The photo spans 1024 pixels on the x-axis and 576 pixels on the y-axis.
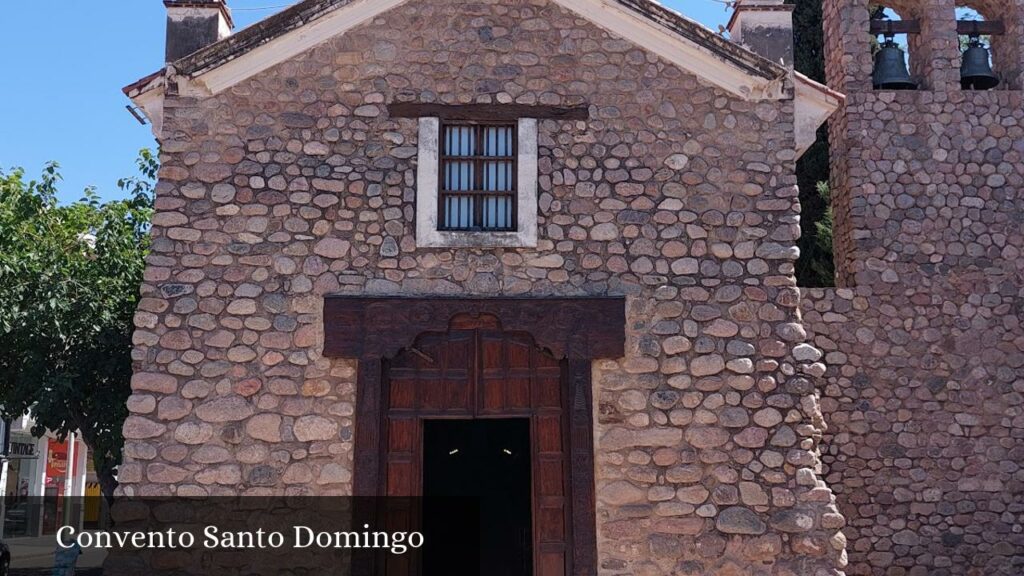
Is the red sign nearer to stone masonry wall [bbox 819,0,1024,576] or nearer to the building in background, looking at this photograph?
the building in background

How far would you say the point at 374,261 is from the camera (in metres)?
7.57

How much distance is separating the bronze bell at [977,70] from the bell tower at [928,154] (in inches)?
0.7

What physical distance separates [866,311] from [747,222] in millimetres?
4527

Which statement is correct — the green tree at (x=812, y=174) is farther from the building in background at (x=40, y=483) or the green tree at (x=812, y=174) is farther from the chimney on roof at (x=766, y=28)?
the building in background at (x=40, y=483)

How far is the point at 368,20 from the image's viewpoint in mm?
7977

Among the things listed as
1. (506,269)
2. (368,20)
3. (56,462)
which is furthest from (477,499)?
(56,462)

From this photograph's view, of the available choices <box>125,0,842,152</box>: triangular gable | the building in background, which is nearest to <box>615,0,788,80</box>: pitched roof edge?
<box>125,0,842,152</box>: triangular gable

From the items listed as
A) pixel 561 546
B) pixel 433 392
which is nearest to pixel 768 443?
pixel 561 546

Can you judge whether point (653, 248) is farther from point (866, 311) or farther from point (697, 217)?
point (866, 311)

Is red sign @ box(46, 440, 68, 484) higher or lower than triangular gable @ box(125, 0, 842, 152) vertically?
lower

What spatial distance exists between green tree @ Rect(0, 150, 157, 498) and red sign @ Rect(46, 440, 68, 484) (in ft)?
55.2

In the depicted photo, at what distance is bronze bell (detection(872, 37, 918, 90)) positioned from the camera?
1215cm

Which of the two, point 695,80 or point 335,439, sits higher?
point 695,80

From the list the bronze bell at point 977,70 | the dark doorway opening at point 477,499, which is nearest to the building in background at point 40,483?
the dark doorway opening at point 477,499
